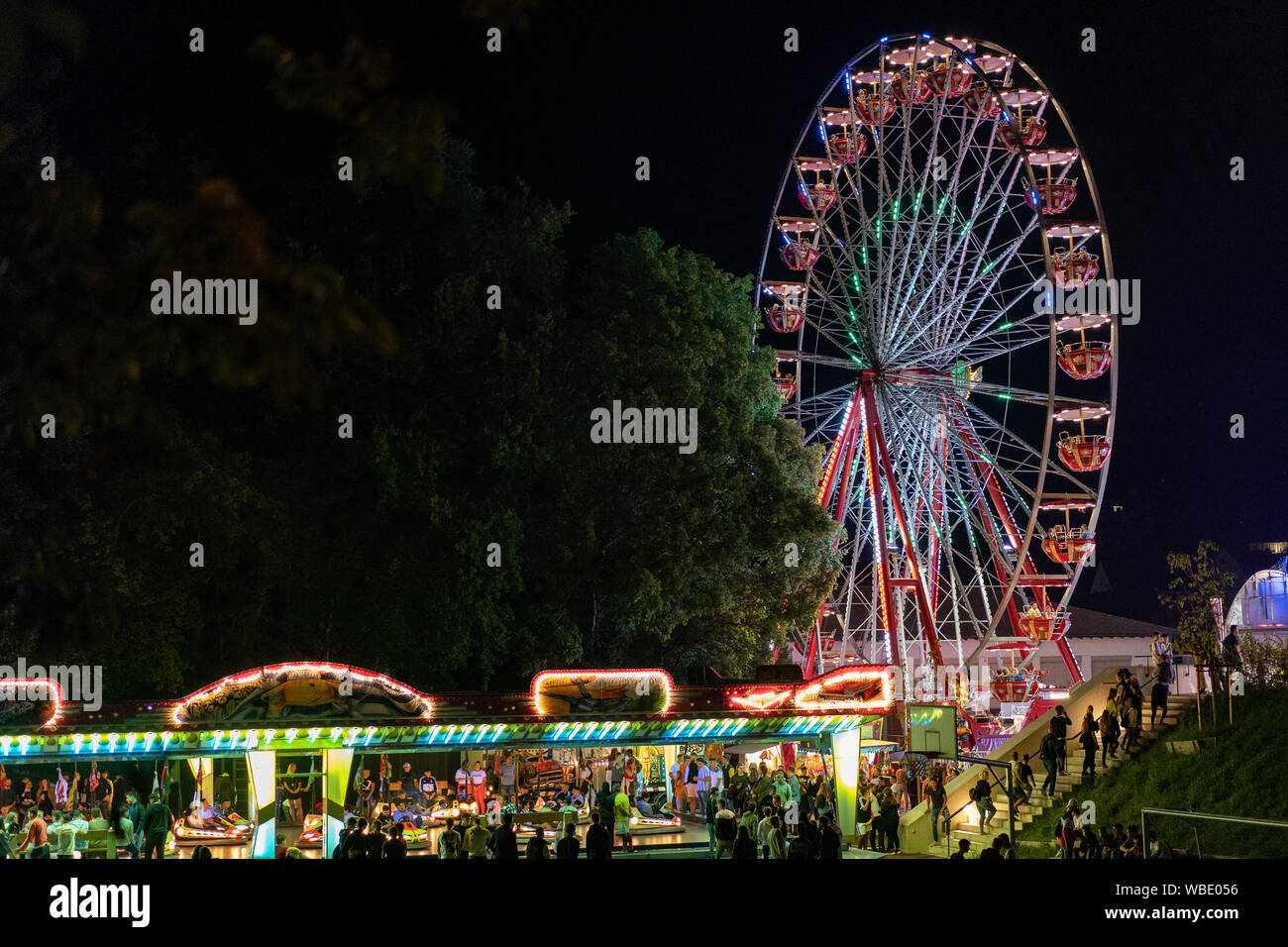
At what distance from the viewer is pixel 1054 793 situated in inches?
954

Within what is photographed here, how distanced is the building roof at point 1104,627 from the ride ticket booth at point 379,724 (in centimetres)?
4350

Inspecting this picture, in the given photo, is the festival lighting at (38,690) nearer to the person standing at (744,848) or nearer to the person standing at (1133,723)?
the person standing at (744,848)

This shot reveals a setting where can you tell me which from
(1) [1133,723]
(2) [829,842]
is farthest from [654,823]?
(2) [829,842]

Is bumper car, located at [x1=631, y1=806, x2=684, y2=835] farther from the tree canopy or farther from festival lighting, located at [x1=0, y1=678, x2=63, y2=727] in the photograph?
festival lighting, located at [x1=0, y1=678, x2=63, y2=727]

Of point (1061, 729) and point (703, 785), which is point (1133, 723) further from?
point (703, 785)

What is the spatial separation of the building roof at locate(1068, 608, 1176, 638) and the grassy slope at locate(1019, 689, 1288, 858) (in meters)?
43.3

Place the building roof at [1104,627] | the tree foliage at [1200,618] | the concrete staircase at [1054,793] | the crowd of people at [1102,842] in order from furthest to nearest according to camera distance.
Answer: the building roof at [1104,627]
the tree foliage at [1200,618]
the concrete staircase at [1054,793]
the crowd of people at [1102,842]

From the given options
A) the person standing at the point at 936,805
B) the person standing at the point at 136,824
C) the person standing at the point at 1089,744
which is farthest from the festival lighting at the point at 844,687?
the person standing at the point at 136,824

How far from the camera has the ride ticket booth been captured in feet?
70.7

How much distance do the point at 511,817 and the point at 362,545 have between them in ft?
45.2

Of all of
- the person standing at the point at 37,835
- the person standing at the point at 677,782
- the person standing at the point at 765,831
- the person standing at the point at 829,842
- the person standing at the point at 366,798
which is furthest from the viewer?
the person standing at the point at 677,782

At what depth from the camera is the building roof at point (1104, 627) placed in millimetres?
66188

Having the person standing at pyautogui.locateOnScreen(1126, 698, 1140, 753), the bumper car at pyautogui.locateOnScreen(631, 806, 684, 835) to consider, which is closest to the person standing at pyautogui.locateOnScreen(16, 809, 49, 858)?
the bumper car at pyautogui.locateOnScreen(631, 806, 684, 835)

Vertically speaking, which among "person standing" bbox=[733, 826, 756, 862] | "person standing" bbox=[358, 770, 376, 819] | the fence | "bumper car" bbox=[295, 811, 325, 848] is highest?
the fence
